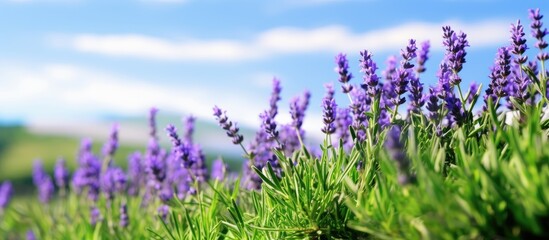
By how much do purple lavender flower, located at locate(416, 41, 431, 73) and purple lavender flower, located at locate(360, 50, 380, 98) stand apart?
418 mm

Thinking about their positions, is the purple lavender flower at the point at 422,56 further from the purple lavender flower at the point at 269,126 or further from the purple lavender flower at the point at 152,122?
the purple lavender flower at the point at 152,122

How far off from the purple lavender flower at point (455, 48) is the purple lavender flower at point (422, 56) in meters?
0.33

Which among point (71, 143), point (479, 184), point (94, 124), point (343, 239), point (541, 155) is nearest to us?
point (541, 155)

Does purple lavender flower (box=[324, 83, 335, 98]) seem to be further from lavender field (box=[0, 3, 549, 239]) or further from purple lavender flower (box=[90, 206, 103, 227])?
purple lavender flower (box=[90, 206, 103, 227])

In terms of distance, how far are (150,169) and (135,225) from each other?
0.82 m

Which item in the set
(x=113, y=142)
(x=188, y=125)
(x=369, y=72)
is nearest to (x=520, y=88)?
(x=369, y=72)

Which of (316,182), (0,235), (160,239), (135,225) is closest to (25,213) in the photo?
(0,235)

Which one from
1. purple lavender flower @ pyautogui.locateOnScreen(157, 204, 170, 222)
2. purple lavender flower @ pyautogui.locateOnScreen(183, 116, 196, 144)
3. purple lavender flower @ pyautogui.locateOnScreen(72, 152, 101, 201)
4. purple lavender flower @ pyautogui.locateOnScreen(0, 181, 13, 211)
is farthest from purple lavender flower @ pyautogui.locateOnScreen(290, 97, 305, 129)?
purple lavender flower @ pyautogui.locateOnScreen(0, 181, 13, 211)

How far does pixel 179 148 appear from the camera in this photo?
3908mm

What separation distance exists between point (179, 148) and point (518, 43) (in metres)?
1.98

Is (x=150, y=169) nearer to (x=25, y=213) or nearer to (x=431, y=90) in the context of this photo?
(x=431, y=90)

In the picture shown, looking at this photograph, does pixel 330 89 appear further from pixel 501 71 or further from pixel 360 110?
pixel 501 71

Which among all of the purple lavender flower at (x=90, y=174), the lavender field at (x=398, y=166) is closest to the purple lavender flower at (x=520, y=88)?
the lavender field at (x=398, y=166)

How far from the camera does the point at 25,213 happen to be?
280 inches
